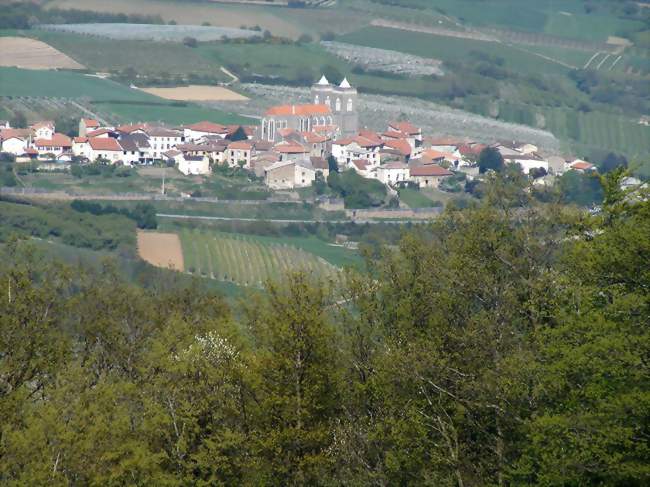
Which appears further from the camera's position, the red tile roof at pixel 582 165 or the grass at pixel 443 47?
the grass at pixel 443 47

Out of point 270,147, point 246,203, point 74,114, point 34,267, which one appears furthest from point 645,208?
point 74,114

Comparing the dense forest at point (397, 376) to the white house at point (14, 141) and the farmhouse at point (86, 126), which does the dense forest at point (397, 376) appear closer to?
the white house at point (14, 141)

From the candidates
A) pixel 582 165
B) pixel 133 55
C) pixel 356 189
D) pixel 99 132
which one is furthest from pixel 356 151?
pixel 133 55

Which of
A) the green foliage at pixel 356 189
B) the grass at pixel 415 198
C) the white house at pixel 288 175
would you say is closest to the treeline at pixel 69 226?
the green foliage at pixel 356 189

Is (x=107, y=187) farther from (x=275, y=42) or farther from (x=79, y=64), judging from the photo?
(x=275, y=42)

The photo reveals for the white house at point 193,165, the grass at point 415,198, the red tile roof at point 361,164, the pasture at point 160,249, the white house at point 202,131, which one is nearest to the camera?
the pasture at point 160,249

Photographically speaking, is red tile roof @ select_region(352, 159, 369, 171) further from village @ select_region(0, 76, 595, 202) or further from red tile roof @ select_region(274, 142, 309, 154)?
red tile roof @ select_region(274, 142, 309, 154)
